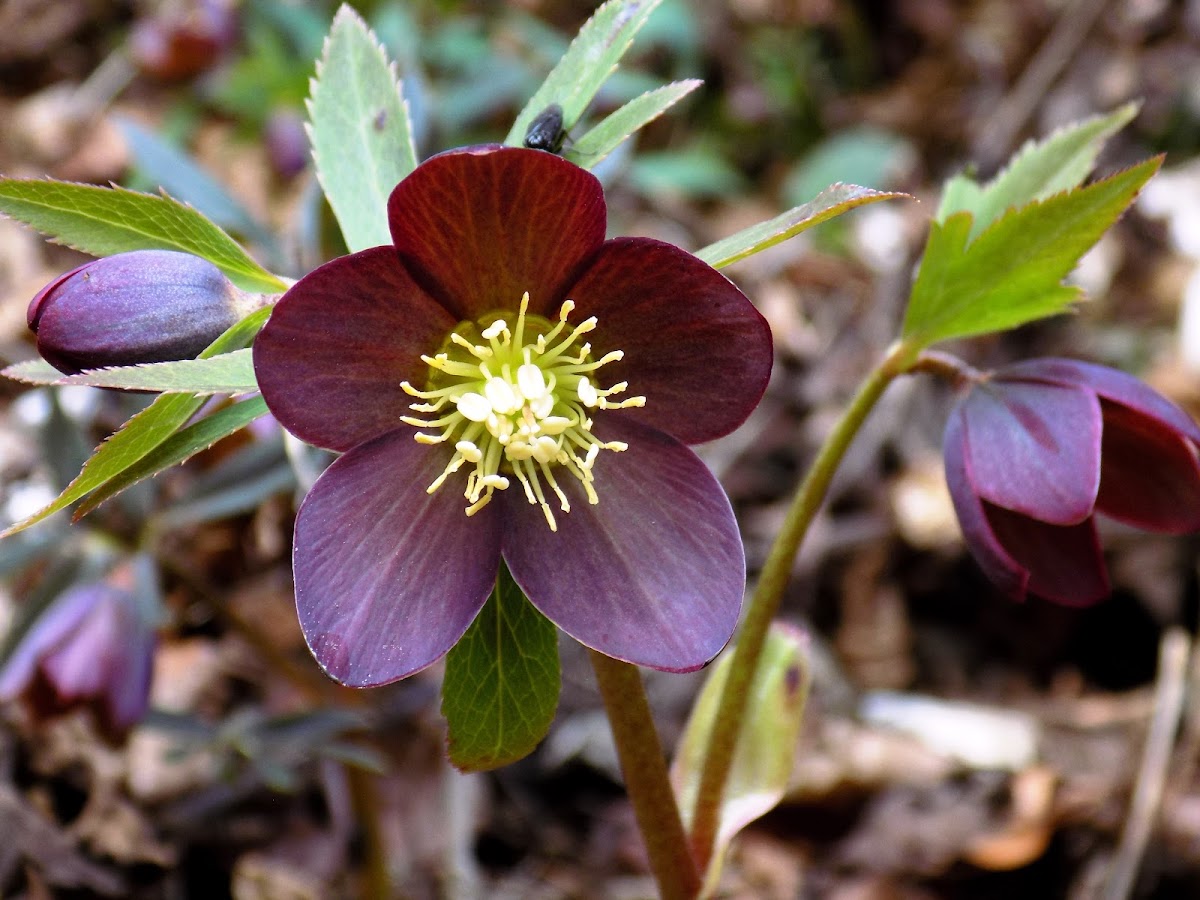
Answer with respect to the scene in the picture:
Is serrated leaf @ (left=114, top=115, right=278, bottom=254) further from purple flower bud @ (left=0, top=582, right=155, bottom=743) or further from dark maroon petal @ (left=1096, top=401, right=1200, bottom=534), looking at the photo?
dark maroon petal @ (left=1096, top=401, right=1200, bottom=534)

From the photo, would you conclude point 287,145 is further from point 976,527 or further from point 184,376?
point 976,527

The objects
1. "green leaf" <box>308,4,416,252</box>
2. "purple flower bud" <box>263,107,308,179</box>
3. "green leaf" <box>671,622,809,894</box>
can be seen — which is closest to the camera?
"green leaf" <box>308,4,416,252</box>

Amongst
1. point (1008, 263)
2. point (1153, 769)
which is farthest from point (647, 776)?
point (1153, 769)

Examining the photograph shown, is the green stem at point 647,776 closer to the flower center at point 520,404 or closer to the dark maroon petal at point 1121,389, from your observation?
the flower center at point 520,404

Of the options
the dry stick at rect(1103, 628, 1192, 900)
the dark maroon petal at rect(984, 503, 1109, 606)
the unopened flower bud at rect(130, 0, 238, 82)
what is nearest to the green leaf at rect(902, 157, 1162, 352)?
the dark maroon petal at rect(984, 503, 1109, 606)

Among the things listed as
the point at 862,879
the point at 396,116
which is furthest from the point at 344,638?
the point at 862,879

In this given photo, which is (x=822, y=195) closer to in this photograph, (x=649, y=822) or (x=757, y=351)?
→ (x=757, y=351)

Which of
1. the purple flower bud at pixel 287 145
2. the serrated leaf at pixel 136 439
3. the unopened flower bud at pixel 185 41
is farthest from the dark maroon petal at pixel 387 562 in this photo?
the unopened flower bud at pixel 185 41
